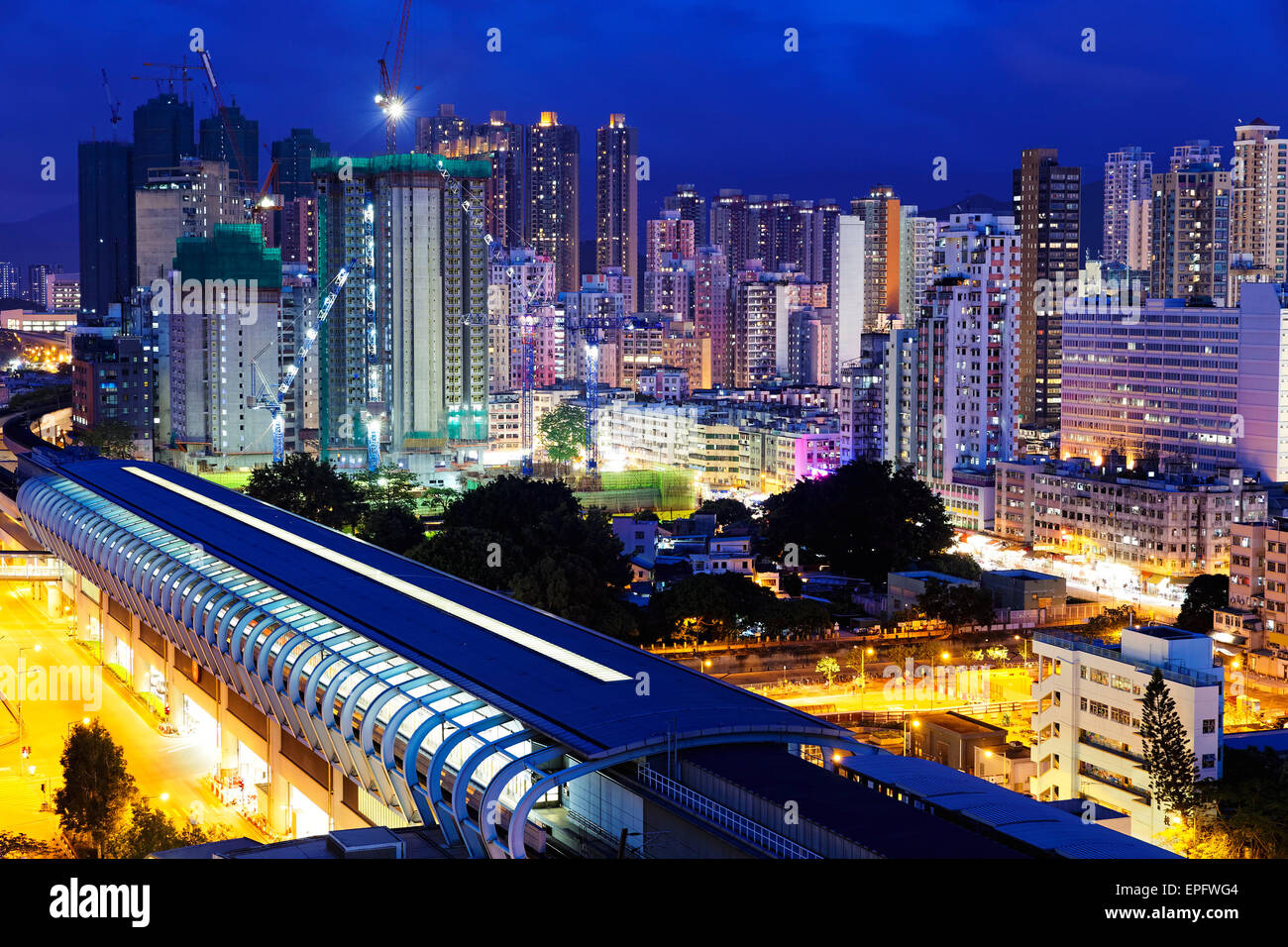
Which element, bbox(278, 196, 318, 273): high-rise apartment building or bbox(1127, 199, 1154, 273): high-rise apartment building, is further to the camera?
bbox(278, 196, 318, 273): high-rise apartment building

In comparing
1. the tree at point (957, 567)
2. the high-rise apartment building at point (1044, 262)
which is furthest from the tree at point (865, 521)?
the high-rise apartment building at point (1044, 262)

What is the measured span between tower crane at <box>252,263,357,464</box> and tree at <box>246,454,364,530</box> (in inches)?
311

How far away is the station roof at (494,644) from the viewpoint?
287 inches

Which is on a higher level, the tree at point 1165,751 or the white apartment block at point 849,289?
the white apartment block at point 849,289

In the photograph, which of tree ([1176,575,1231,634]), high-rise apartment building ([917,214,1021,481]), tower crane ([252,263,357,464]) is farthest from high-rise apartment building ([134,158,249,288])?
tree ([1176,575,1231,634])

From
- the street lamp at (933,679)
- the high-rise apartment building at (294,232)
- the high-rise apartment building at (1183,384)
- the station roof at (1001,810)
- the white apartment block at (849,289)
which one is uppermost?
the high-rise apartment building at (294,232)

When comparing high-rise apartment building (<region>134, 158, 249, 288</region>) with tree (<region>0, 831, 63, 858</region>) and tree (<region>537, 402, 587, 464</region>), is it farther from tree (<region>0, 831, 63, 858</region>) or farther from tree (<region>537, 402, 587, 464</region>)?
tree (<region>0, 831, 63, 858</region>)

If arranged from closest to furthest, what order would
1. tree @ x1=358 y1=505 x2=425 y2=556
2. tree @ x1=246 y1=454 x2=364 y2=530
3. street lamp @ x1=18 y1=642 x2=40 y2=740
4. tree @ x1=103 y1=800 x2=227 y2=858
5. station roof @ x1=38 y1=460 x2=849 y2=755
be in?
station roof @ x1=38 y1=460 x2=849 y2=755
tree @ x1=103 y1=800 x2=227 y2=858
street lamp @ x1=18 y1=642 x2=40 y2=740
tree @ x1=358 y1=505 x2=425 y2=556
tree @ x1=246 y1=454 x2=364 y2=530

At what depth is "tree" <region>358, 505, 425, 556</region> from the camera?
2134cm

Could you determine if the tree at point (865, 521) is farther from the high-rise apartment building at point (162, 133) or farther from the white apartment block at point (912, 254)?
the high-rise apartment building at point (162, 133)

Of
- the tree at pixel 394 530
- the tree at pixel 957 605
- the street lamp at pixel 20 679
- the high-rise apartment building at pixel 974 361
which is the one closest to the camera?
the street lamp at pixel 20 679

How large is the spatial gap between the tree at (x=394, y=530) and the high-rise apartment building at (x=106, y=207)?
47.1m
